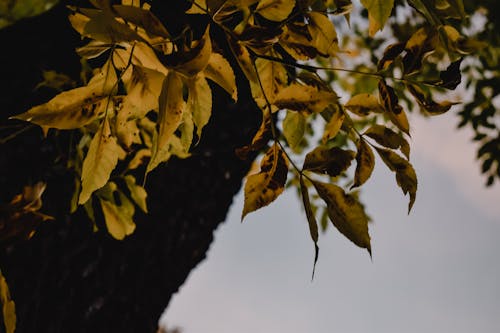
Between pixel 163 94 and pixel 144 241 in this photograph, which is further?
pixel 144 241

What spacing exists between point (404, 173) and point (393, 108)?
0.33 feet

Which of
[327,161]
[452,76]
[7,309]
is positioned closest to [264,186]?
[327,161]

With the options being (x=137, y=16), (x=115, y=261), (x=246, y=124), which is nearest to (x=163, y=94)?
(x=137, y=16)

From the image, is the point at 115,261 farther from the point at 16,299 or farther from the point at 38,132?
the point at 38,132

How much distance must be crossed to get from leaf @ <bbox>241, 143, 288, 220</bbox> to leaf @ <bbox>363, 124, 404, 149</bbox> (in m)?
0.16

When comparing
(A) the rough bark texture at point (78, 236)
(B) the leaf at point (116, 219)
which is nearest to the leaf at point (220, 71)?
(B) the leaf at point (116, 219)

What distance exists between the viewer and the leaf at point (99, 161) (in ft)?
2.02

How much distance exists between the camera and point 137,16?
470 mm

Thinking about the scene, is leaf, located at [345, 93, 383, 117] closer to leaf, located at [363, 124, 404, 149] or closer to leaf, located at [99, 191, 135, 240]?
leaf, located at [363, 124, 404, 149]

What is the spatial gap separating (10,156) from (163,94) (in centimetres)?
100

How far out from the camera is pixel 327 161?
666 mm

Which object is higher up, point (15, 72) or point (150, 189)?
point (15, 72)

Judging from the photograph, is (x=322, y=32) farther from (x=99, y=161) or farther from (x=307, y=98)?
(x=99, y=161)

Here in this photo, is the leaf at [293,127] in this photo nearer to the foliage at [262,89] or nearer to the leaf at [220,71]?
the foliage at [262,89]
